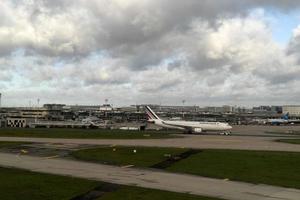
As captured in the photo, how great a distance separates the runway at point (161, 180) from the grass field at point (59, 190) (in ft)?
4.52

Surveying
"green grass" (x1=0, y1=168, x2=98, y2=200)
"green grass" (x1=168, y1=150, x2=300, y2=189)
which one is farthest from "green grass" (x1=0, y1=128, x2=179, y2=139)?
"green grass" (x1=0, y1=168, x2=98, y2=200)

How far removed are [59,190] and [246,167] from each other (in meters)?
15.5

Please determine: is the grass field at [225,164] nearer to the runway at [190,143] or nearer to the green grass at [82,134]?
the runway at [190,143]

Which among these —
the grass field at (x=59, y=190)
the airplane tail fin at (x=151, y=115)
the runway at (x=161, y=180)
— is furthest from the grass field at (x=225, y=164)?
the airplane tail fin at (x=151, y=115)

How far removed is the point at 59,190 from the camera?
2056 centimetres

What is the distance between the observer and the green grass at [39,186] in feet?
62.8

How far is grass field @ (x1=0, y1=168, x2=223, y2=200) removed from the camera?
19.2 m

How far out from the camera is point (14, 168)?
28531 mm

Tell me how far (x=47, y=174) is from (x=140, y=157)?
38.3ft

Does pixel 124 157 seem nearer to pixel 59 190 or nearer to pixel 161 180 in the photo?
pixel 161 180

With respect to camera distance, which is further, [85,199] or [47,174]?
[47,174]

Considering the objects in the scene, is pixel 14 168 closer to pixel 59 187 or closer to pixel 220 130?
pixel 59 187

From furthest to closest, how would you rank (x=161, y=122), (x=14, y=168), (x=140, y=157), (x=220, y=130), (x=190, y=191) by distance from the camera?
1. (x=161, y=122)
2. (x=220, y=130)
3. (x=140, y=157)
4. (x=14, y=168)
5. (x=190, y=191)

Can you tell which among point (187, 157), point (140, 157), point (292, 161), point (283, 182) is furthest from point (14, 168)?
point (292, 161)
